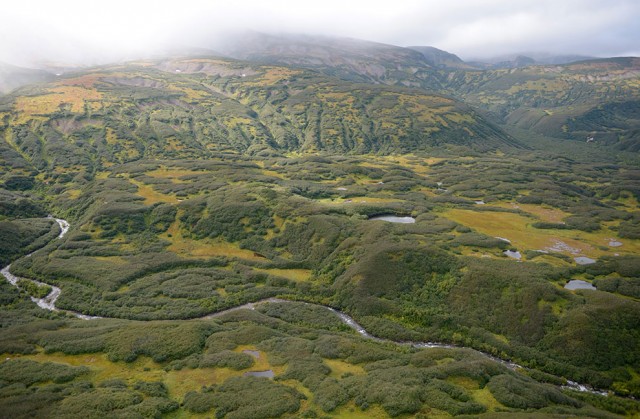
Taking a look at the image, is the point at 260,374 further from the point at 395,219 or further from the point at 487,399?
the point at 395,219

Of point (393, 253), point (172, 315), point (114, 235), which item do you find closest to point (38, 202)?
point (114, 235)

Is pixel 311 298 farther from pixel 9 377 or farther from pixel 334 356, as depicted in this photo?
pixel 9 377

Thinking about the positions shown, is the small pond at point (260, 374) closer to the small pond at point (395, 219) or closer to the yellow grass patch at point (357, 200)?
the small pond at point (395, 219)

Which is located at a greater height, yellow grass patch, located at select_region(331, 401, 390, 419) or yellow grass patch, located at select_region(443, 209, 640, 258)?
yellow grass patch, located at select_region(443, 209, 640, 258)

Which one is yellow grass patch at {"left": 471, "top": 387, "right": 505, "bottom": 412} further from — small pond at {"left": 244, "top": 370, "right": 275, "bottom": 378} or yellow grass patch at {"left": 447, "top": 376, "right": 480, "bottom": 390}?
small pond at {"left": 244, "top": 370, "right": 275, "bottom": 378}

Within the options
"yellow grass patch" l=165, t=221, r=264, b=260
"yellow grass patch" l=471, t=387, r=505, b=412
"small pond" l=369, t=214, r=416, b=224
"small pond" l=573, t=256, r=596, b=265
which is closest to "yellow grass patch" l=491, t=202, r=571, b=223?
"small pond" l=573, t=256, r=596, b=265

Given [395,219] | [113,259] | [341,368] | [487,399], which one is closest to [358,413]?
[341,368]

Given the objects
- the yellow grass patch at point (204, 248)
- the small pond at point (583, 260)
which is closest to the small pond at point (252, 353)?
the yellow grass patch at point (204, 248)
